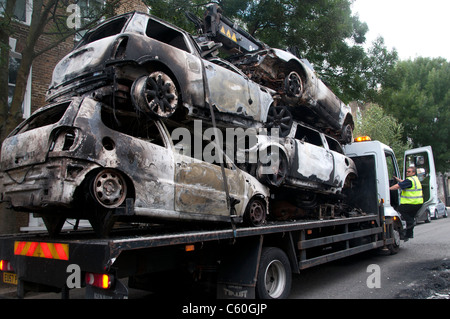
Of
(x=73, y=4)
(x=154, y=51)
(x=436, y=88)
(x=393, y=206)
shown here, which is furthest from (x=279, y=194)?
(x=436, y=88)

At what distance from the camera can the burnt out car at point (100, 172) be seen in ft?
11.6

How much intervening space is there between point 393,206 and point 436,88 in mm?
21057

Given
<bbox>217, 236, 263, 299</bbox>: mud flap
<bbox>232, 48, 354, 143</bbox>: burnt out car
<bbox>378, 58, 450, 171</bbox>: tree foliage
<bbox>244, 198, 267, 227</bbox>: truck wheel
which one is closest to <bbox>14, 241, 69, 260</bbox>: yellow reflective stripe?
<bbox>217, 236, 263, 299</bbox>: mud flap

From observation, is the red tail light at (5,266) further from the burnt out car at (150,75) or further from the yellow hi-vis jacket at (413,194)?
the yellow hi-vis jacket at (413,194)

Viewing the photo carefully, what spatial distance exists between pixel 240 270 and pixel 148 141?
73.1 inches

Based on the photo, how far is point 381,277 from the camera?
6602 mm

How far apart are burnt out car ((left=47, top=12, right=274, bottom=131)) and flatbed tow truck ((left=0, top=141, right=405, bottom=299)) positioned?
1519 mm

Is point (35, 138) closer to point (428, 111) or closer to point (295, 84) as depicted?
point (295, 84)

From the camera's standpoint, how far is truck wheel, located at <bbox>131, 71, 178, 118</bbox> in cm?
407

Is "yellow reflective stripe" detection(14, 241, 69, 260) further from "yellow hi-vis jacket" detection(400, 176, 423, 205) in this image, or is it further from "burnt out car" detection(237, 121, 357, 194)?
"yellow hi-vis jacket" detection(400, 176, 423, 205)

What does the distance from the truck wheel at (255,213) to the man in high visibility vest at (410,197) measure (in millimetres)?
4627

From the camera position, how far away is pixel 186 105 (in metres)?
4.66

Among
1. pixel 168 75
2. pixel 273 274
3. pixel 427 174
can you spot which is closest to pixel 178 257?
pixel 273 274

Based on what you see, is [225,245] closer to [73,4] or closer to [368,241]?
[368,241]
